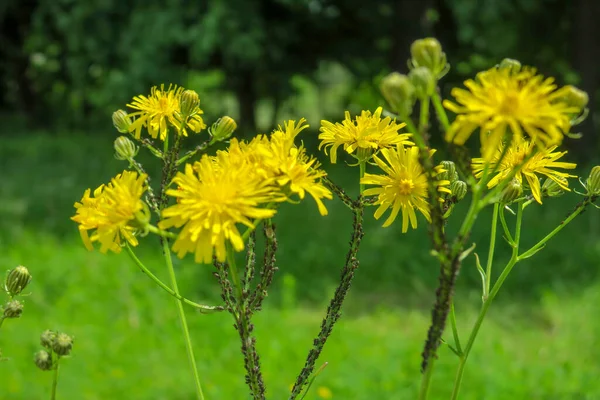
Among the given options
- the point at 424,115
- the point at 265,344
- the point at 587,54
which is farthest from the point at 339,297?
the point at 587,54

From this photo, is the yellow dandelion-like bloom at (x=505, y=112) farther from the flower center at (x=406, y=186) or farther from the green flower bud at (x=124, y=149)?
the green flower bud at (x=124, y=149)

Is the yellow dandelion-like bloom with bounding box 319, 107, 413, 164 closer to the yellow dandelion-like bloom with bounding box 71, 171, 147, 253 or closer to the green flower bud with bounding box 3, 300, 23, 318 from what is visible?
the yellow dandelion-like bloom with bounding box 71, 171, 147, 253

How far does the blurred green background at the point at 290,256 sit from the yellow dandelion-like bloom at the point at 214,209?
0.75 m

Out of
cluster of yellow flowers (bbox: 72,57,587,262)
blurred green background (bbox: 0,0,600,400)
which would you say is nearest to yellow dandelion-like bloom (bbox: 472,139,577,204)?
cluster of yellow flowers (bbox: 72,57,587,262)

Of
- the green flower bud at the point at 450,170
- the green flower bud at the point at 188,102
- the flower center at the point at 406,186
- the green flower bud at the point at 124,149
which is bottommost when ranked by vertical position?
the flower center at the point at 406,186

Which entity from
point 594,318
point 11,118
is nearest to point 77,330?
point 594,318

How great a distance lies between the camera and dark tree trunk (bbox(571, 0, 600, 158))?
231 inches

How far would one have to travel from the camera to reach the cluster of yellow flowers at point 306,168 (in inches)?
21.3

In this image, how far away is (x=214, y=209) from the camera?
60cm

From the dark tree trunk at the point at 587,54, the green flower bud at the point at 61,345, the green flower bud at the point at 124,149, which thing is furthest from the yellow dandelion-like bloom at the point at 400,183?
the dark tree trunk at the point at 587,54

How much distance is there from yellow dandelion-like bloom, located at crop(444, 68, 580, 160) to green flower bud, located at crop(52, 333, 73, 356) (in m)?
0.51

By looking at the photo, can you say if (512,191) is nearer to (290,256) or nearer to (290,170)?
(290,170)

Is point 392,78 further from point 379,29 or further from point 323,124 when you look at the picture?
point 379,29

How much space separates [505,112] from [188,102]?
367 mm
